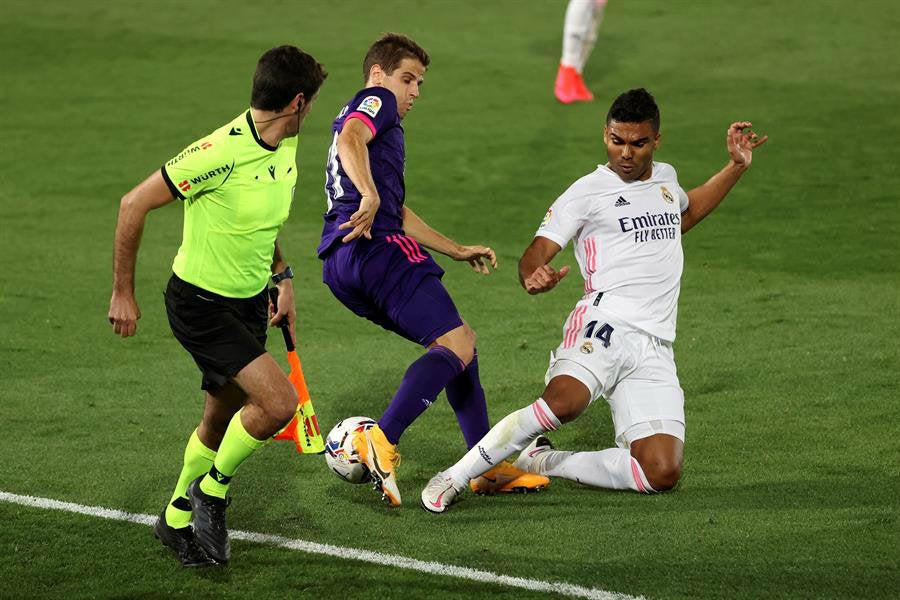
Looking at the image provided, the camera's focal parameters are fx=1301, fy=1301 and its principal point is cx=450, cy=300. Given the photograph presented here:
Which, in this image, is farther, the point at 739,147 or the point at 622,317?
the point at 739,147

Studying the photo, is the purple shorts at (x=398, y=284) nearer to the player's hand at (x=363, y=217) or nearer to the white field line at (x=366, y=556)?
the player's hand at (x=363, y=217)

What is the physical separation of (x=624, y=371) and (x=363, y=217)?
1.43 meters

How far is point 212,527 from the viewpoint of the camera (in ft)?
16.3

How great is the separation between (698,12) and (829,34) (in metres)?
2.02

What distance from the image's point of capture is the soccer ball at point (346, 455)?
5.41 metres

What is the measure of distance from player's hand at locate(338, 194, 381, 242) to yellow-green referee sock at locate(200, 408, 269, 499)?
2.83ft

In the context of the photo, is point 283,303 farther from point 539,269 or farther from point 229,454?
point 539,269

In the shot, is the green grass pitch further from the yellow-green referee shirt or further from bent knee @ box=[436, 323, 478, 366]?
the yellow-green referee shirt

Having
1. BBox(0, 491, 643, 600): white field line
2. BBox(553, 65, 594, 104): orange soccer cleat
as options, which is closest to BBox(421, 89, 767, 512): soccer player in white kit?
BBox(0, 491, 643, 600): white field line

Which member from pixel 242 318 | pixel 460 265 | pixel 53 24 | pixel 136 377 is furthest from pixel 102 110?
pixel 242 318

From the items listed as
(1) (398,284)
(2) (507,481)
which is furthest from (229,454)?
(2) (507,481)

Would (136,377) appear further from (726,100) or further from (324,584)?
(726,100)

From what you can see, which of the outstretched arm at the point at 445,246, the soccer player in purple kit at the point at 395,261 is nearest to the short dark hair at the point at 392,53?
the soccer player in purple kit at the point at 395,261

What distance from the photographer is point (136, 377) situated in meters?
7.66
